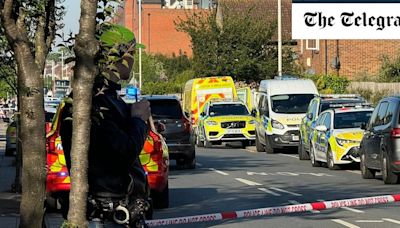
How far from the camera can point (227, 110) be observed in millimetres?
39688

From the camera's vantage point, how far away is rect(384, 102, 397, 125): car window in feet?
66.7

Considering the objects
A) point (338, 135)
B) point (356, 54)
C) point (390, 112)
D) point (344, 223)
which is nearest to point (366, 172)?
point (390, 112)

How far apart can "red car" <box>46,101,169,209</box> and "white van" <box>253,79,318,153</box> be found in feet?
57.0

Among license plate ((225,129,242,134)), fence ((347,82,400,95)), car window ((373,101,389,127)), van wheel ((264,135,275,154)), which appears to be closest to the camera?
car window ((373,101,389,127))

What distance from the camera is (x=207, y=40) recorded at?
55281 mm

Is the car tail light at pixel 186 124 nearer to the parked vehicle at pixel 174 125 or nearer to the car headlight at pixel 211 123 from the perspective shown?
the parked vehicle at pixel 174 125

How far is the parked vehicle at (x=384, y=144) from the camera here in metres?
19.9

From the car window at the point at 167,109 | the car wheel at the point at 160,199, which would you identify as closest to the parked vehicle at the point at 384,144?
the car window at the point at 167,109

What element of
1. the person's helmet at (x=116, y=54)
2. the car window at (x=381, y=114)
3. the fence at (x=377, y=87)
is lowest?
the car window at (x=381, y=114)

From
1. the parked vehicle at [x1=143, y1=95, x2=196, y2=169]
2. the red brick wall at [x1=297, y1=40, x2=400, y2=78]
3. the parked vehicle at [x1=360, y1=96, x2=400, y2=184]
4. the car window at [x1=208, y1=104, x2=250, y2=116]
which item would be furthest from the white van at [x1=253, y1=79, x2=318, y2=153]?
the red brick wall at [x1=297, y1=40, x2=400, y2=78]

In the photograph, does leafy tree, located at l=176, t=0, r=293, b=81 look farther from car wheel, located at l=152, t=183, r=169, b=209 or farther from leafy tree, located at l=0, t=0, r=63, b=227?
leafy tree, located at l=0, t=0, r=63, b=227

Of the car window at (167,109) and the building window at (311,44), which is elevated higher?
the building window at (311,44)

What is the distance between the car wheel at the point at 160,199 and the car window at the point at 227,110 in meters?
23.6

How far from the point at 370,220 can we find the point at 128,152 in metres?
8.39
